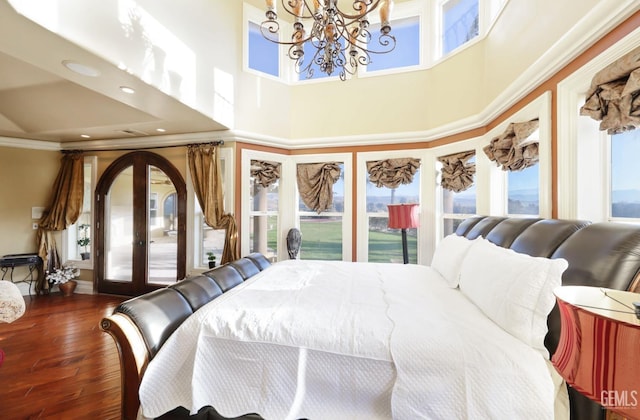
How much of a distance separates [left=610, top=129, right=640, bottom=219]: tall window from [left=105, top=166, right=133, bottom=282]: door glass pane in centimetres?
532

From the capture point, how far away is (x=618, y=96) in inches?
46.4

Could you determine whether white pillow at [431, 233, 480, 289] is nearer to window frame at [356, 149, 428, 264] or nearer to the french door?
window frame at [356, 149, 428, 264]

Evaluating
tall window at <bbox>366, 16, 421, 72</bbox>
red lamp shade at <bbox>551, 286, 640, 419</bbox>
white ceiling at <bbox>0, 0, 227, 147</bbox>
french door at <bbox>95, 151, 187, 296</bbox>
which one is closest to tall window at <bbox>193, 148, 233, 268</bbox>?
french door at <bbox>95, 151, 187, 296</bbox>

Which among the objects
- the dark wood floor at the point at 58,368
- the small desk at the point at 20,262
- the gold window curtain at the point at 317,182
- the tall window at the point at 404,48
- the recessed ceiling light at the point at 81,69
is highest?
the tall window at the point at 404,48

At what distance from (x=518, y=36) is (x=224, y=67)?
314 cm

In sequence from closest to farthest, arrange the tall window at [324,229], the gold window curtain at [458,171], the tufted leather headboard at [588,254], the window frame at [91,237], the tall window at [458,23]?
the tufted leather headboard at [588,254], the tall window at [458,23], the gold window curtain at [458,171], the tall window at [324,229], the window frame at [91,237]

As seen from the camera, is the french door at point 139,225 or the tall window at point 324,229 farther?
the tall window at point 324,229

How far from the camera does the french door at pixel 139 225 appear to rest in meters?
3.81

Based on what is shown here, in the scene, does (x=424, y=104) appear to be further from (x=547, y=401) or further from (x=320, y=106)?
(x=547, y=401)

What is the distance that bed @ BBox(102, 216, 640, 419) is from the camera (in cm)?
104

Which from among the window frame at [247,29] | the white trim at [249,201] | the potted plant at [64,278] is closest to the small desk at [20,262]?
the potted plant at [64,278]

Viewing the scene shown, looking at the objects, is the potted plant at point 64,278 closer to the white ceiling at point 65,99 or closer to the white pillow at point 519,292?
the white ceiling at point 65,99

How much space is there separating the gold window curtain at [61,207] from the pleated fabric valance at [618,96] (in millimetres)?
5926

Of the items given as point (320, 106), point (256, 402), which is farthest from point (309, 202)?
point (256, 402)
